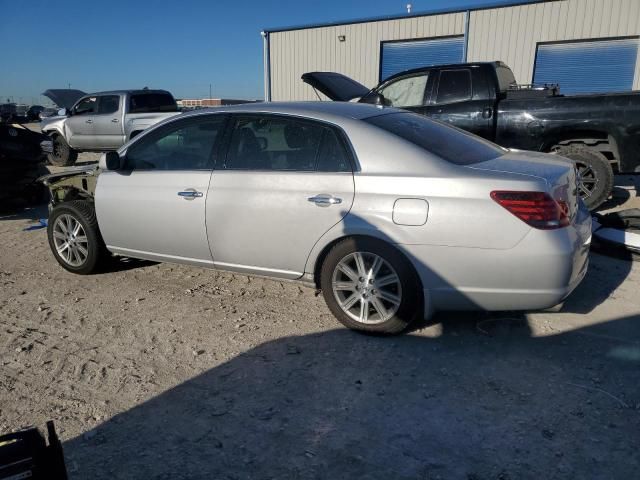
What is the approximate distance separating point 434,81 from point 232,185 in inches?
201

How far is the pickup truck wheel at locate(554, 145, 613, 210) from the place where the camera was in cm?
680

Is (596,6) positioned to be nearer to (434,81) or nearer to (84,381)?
(434,81)

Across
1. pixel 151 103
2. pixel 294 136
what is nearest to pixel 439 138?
pixel 294 136

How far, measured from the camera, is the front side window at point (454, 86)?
775 cm

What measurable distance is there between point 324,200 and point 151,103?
36.8ft

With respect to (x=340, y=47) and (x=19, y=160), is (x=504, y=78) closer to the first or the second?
(x=19, y=160)

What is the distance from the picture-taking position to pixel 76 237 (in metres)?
5.07

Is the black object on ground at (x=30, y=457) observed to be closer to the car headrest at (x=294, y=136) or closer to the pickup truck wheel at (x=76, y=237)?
the car headrest at (x=294, y=136)

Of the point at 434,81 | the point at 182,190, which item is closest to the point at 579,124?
the point at 434,81

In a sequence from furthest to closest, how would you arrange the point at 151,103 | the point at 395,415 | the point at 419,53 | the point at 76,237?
the point at 419,53
the point at 151,103
the point at 76,237
the point at 395,415

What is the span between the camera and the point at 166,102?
1374 centimetres

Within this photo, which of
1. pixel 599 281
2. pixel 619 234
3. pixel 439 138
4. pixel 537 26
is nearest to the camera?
pixel 439 138

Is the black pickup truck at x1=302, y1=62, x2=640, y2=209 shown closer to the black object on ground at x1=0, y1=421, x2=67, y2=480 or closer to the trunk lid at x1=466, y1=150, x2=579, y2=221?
the trunk lid at x1=466, y1=150, x2=579, y2=221

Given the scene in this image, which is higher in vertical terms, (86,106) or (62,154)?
(86,106)
